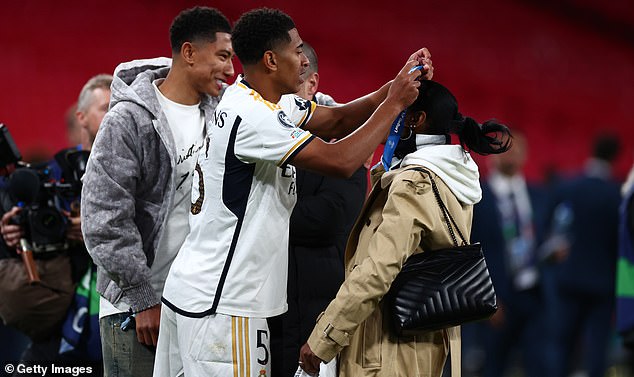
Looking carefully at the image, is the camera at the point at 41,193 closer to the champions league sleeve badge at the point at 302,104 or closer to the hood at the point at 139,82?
the hood at the point at 139,82

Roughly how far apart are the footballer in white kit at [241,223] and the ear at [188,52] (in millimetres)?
501

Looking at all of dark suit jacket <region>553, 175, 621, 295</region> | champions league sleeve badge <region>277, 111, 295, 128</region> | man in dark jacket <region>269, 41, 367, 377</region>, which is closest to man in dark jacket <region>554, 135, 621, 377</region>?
dark suit jacket <region>553, 175, 621, 295</region>

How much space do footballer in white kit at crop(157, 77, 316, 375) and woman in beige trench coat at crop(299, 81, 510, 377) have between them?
0.23 m

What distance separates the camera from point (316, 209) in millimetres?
3781

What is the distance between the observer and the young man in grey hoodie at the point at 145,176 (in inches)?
131

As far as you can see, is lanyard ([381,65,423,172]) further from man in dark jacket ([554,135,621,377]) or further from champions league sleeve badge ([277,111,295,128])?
man in dark jacket ([554,135,621,377])

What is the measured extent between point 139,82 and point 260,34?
61 centimetres

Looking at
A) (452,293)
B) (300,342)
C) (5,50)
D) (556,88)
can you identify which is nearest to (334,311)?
(452,293)

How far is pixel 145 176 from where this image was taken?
3.46 m

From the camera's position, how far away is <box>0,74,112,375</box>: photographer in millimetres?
4207

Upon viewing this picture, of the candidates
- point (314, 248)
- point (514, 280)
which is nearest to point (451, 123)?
point (314, 248)

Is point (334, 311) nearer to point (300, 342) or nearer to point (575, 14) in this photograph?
point (300, 342)

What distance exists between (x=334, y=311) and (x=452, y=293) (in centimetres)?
37

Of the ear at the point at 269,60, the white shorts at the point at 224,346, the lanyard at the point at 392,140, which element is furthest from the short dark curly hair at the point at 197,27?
the white shorts at the point at 224,346
